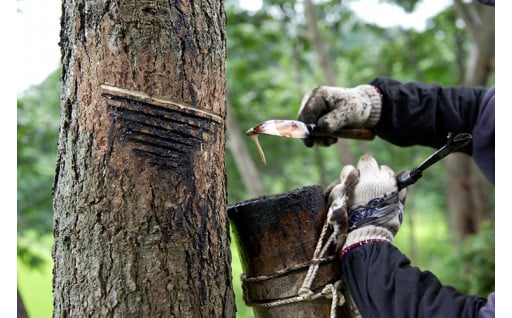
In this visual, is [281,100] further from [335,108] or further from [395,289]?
[395,289]

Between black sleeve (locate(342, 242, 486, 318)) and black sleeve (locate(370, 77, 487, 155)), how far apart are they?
728 mm

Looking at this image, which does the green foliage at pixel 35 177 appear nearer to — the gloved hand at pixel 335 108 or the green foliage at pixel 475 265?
the gloved hand at pixel 335 108

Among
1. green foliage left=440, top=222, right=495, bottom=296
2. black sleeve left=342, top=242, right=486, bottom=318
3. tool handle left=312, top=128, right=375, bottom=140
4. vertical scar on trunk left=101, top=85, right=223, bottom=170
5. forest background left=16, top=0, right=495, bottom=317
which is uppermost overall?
forest background left=16, top=0, right=495, bottom=317

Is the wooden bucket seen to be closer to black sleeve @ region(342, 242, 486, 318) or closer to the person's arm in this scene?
black sleeve @ region(342, 242, 486, 318)

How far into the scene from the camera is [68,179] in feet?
4.56

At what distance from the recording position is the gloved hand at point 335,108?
1968mm

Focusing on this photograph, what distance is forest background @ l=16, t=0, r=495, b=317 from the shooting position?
561cm

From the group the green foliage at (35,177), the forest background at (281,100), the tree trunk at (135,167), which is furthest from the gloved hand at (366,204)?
the green foliage at (35,177)

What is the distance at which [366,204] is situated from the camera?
1.66 metres

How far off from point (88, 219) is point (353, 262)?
786mm

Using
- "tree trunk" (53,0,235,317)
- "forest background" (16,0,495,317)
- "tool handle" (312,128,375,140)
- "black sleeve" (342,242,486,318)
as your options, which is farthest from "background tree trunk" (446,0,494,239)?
"tree trunk" (53,0,235,317)

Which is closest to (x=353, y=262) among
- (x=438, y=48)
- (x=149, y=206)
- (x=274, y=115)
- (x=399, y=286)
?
(x=399, y=286)

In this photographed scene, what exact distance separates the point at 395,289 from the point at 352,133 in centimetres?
76

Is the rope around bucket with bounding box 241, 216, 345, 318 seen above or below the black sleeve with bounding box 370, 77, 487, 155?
below
